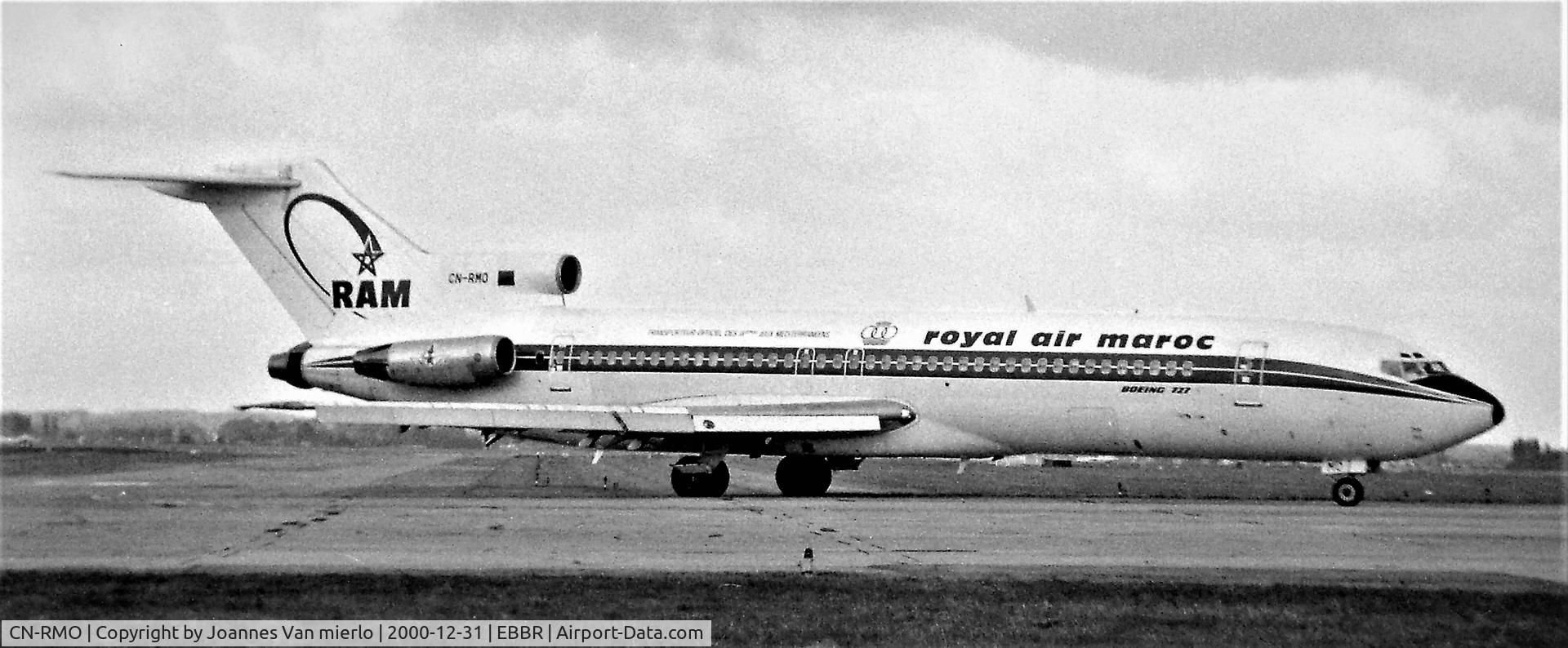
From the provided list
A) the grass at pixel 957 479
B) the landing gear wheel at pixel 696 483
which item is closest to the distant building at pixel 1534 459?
the grass at pixel 957 479

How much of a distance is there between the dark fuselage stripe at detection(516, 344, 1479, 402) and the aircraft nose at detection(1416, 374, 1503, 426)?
118mm

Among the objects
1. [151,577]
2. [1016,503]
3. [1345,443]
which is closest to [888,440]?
[1016,503]

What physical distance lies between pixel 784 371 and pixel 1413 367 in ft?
36.3

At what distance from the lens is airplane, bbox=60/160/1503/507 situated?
30422 millimetres

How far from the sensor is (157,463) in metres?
42.7

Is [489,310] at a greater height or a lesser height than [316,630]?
greater

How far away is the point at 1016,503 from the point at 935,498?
7.85 ft

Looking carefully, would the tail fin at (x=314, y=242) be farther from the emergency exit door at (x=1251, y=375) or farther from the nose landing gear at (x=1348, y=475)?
the nose landing gear at (x=1348, y=475)

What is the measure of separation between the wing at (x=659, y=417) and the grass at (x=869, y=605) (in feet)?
46.1

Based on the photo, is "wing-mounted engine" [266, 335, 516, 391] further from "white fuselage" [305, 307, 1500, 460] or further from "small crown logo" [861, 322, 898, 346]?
"small crown logo" [861, 322, 898, 346]

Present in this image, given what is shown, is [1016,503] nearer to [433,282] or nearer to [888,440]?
[888,440]

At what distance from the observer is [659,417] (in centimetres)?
3084

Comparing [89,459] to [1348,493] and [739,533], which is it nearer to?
[739,533]
